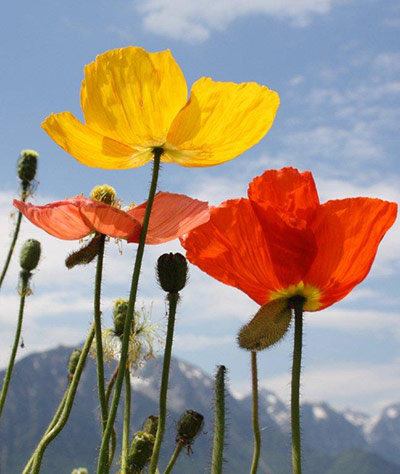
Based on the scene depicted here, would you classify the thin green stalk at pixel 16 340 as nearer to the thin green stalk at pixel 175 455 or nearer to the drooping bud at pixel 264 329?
the thin green stalk at pixel 175 455

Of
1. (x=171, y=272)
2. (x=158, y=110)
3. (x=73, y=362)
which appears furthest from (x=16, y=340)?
(x=158, y=110)

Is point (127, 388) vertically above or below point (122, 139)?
below

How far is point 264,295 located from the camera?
3.81 ft

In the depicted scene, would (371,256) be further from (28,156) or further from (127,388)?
(28,156)

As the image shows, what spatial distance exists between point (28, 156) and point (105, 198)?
→ 2356mm

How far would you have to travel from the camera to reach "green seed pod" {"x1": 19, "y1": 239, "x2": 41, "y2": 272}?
2.45m

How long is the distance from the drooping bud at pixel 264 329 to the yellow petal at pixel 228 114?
26cm

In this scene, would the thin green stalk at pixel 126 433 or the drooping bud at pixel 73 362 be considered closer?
the thin green stalk at pixel 126 433

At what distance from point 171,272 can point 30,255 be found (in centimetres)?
144

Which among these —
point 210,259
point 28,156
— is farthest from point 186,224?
point 28,156

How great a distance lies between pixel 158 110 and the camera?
1.10 m

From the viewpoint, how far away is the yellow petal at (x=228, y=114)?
109 cm

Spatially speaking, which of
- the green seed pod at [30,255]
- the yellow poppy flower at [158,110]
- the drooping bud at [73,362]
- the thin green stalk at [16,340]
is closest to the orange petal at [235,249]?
the yellow poppy flower at [158,110]

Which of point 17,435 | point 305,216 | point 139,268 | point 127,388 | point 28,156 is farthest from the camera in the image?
point 17,435
